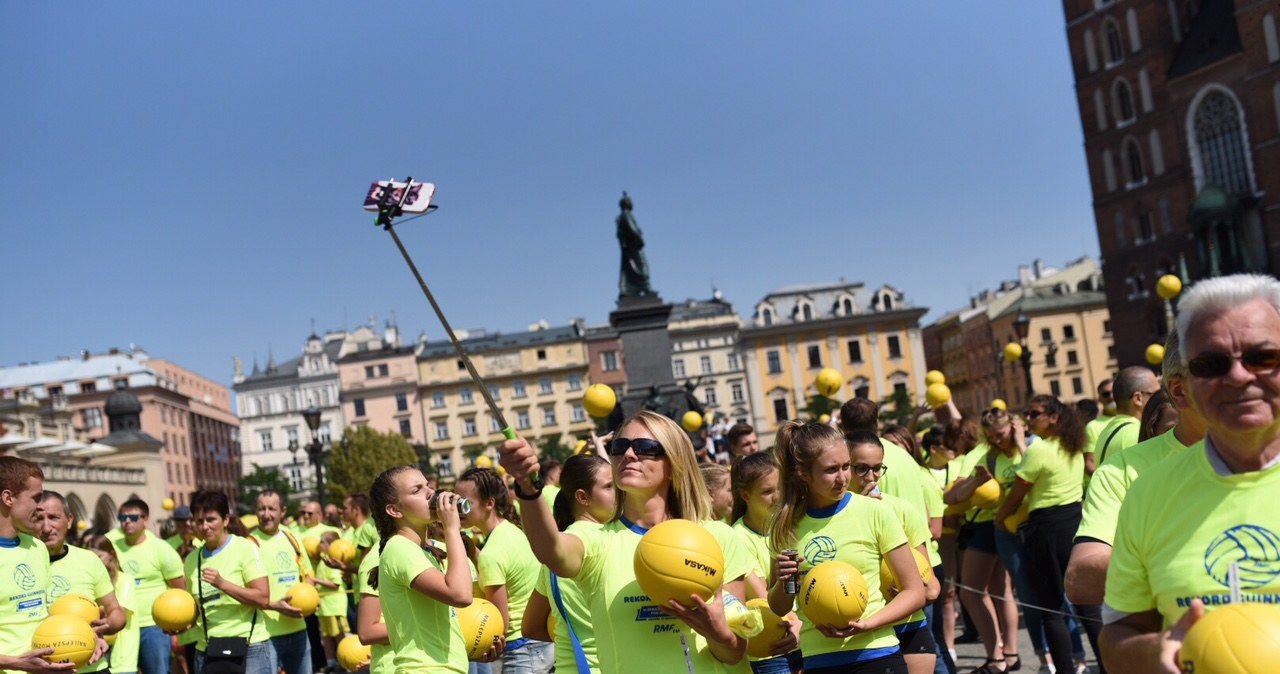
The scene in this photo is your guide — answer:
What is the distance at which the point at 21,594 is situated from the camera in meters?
6.54

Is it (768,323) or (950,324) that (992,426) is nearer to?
(768,323)

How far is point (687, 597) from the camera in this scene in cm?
436

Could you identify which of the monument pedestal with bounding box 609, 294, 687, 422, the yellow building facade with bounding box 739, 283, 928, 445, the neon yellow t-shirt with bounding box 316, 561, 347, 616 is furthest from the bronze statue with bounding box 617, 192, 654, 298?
the yellow building facade with bounding box 739, 283, 928, 445

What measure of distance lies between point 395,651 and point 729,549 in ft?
6.49

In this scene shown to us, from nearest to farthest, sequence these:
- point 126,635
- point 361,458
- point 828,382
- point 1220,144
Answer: point 126,635 → point 828,382 → point 1220,144 → point 361,458

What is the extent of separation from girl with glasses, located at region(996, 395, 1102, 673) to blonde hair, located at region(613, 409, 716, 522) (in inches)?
193

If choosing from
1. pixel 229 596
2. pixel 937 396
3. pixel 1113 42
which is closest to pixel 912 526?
pixel 229 596

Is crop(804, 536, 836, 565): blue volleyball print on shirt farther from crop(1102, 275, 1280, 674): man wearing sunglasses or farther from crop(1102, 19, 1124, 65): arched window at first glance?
crop(1102, 19, 1124, 65): arched window

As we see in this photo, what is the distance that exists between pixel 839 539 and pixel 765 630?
0.50 meters

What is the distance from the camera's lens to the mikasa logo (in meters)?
4.32

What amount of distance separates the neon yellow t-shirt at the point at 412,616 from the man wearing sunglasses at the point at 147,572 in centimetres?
Answer: 532

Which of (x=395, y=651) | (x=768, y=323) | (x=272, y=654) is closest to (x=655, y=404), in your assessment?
(x=272, y=654)

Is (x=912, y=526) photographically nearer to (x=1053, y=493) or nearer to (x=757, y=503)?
(x=757, y=503)

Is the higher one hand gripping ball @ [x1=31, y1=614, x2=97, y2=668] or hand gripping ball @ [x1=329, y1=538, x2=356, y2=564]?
hand gripping ball @ [x1=31, y1=614, x2=97, y2=668]
